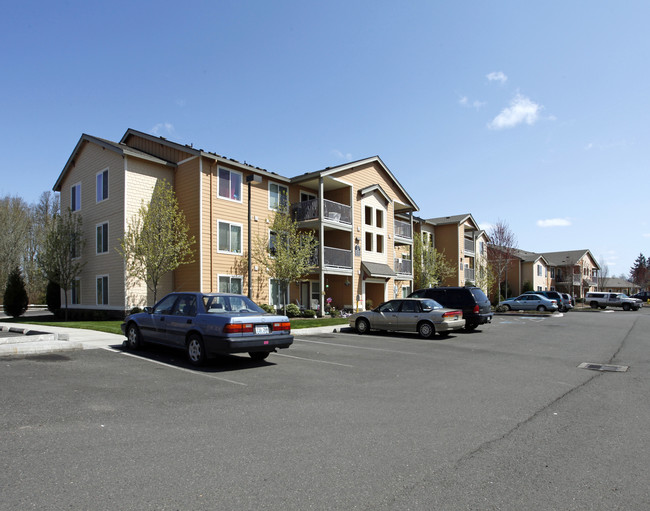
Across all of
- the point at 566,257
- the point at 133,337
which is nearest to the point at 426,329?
the point at 133,337

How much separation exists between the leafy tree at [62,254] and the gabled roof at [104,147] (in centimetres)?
380

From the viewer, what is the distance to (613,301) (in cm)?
4603

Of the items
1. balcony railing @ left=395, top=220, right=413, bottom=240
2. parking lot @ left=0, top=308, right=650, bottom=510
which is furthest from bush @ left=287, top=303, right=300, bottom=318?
parking lot @ left=0, top=308, right=650, bottom=510

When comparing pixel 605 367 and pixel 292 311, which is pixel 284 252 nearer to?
pixel 292 311

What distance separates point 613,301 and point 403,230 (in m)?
26.7

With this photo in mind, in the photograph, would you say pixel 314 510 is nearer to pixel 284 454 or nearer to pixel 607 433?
pixel 284 454

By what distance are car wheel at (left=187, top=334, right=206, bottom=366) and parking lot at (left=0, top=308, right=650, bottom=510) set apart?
1.24 feet

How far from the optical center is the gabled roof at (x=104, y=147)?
853 inches

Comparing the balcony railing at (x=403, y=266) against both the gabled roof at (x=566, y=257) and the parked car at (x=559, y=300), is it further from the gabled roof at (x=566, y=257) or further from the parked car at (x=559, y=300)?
the gabled roof at (x=566, y=257)

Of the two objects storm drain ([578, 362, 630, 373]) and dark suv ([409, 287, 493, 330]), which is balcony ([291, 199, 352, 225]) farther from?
storm drain ([578, 362, 630, 373])

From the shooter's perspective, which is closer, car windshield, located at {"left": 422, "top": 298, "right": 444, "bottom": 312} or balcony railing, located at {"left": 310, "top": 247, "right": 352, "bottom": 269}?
car windshield, located at {"left": 422, "top": 298, "right": 444, "bottom": 312}

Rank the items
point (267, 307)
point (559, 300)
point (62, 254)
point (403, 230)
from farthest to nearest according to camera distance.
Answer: point (559, 300) < point (403, 230) < point (62, 254) < point (267, 307)

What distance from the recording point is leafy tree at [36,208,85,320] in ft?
78.8

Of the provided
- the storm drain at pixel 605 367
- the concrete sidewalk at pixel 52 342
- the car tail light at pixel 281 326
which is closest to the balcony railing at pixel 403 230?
the concrete sidewalk at pixel 52 342
